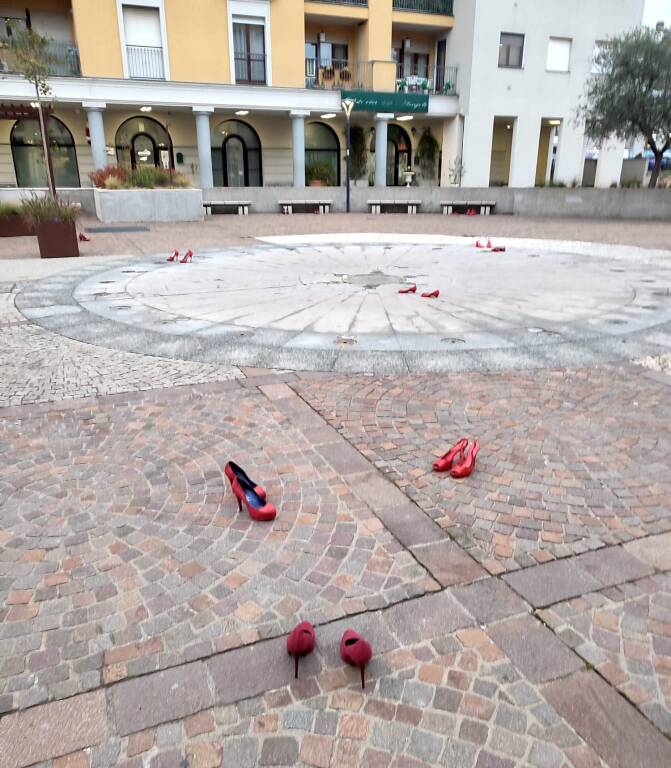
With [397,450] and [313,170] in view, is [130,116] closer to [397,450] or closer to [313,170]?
[313,170]

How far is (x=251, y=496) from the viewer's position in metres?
3.29

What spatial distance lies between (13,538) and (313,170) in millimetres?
32025

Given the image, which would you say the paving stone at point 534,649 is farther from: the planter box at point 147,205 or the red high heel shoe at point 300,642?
the planter box at point 147,205

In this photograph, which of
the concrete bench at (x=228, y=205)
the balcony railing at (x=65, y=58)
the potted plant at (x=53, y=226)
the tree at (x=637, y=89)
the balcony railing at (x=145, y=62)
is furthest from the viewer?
the balcony railing at (x=145, y=62)

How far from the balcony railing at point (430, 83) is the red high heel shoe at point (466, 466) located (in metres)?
32.7

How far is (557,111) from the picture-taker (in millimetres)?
33594

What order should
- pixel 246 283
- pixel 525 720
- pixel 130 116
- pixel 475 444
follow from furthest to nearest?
pixel 130 116 < pixel 246 283 < pixel 475 444 < pixel 525 720

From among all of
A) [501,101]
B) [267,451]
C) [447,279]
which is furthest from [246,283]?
[501,101]

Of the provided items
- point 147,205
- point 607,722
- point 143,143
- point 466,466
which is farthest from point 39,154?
point 607,722

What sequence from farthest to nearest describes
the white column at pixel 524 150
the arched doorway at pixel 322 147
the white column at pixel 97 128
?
1. the arched doorway at pixel 322 147
2. the white column at pixel 524 150
3. the white column at pixel 97 128

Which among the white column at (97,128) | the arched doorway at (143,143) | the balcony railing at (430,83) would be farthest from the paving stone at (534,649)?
the balcony railing at (430,83)

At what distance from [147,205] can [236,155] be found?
1430 centimetres

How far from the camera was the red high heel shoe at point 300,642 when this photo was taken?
227 cm

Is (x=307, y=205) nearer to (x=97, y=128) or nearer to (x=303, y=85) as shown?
(x=303, y=85)
